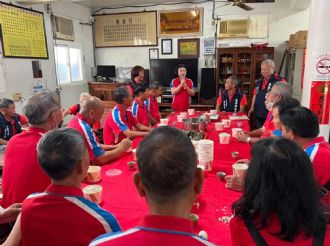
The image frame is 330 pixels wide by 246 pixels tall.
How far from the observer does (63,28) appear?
237 inches

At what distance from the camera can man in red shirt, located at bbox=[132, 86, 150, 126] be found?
11.6 ft

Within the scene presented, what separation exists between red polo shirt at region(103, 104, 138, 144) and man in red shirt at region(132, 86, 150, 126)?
0.43 m

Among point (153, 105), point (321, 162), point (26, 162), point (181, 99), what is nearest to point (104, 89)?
point (181, 99)

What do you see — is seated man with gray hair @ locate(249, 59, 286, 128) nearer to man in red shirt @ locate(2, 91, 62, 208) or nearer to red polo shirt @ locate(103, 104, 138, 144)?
red polo shirt @ locate(103, 104, 138, 144)

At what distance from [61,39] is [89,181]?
202 inches

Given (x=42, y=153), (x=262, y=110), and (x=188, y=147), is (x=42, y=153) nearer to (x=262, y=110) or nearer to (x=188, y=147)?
(x=188, y=147)

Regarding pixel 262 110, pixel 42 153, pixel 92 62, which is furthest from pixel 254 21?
pixel 42 153

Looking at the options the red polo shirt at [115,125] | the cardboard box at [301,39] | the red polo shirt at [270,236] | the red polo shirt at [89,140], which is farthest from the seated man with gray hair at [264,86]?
the red polo shirt at [270,236]

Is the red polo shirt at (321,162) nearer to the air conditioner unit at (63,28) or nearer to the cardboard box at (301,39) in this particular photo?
the cardboard box at (301,39)

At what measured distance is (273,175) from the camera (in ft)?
2.90

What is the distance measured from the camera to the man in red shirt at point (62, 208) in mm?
998

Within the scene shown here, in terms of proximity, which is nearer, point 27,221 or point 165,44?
point 27,221

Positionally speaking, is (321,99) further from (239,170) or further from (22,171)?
(22,171)

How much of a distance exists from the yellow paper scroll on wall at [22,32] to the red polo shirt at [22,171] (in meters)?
3.77
